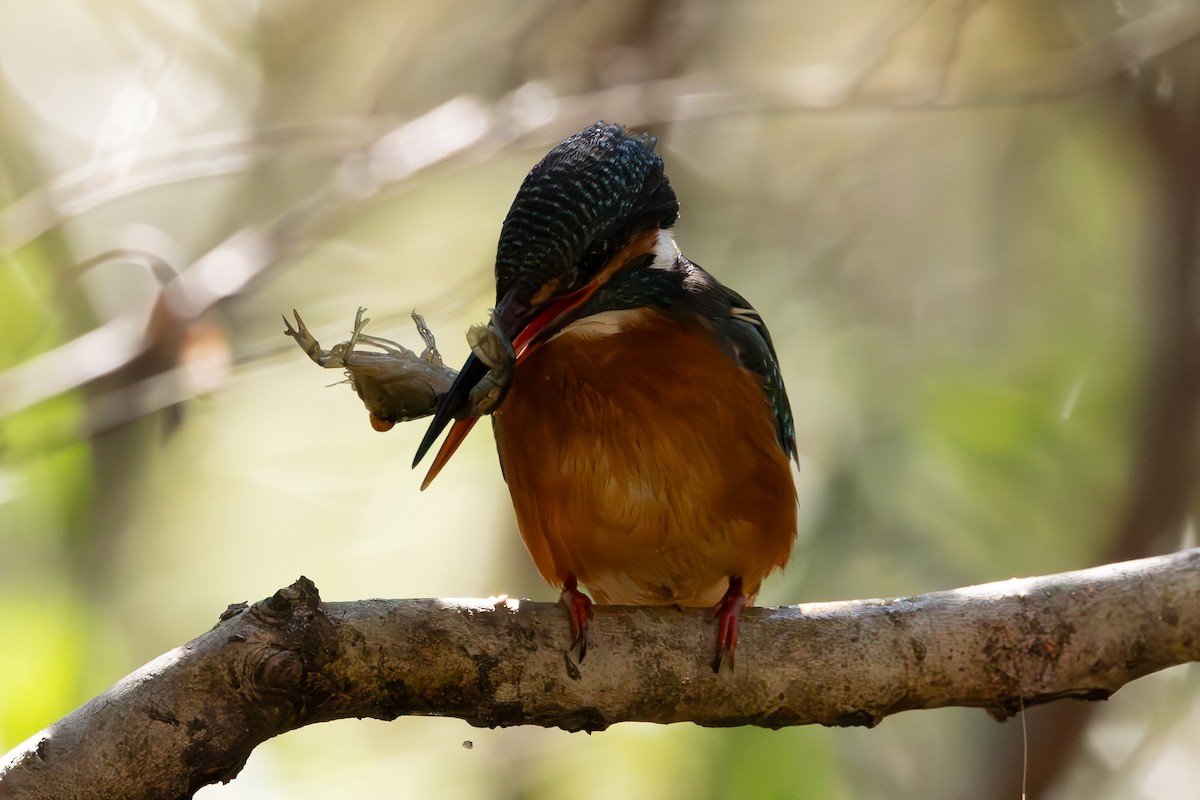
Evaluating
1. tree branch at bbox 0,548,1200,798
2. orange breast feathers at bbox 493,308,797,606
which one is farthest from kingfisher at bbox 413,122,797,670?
tree branch at bbox 0,548,1200,798

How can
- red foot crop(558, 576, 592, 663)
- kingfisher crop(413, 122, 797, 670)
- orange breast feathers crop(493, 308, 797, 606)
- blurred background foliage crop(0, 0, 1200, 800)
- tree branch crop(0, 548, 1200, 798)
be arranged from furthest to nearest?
1. blurred background foliage crop(0, 0, 1200, 800)
2. orange breast feathers crop(493, 308, 797, 606)
3. kingfisher crop(413, 122, 797, 670)
4. red foot crop(558, 576, 592, 663)
5. tree branch crop(0, 548, 1200, 798)

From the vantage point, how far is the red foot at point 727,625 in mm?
2240

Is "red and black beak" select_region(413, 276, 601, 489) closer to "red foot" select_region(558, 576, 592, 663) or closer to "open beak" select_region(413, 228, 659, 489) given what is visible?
"open beak" select_region(413, 228, 659, 489)

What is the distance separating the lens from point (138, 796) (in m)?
1.72

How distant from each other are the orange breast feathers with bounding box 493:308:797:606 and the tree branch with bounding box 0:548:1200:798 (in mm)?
286

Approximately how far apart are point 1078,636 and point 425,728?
3.50 meters

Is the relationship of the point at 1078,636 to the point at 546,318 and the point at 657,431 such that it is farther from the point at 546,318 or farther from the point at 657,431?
the point at 546,318

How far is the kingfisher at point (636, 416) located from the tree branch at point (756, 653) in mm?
123

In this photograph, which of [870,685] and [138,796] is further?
[870,685]

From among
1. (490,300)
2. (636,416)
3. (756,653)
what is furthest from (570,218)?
(490,300)

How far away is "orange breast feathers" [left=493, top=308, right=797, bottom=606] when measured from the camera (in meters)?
2.55

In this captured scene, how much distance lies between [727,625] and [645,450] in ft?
1.48

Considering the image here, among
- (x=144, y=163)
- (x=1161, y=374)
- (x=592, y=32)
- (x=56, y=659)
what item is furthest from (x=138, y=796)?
(x=592, y=32)

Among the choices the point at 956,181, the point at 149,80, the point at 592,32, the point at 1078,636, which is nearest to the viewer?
the point at 1078,636
